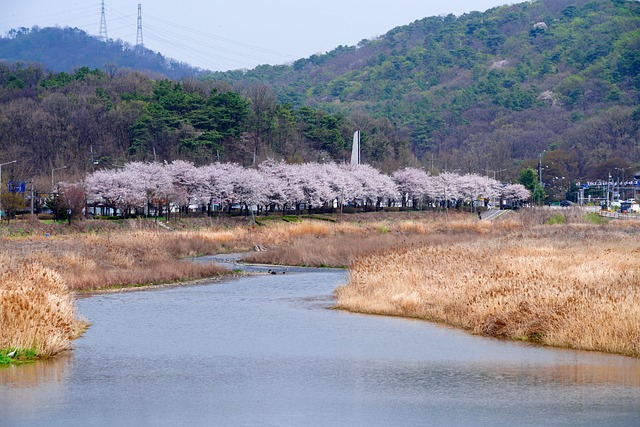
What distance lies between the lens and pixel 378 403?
20625mm

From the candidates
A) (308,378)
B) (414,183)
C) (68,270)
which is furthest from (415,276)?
(414,183)

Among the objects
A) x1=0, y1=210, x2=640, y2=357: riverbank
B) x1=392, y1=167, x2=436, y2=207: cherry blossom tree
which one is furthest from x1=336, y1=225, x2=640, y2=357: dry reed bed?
x1=392, y1=167, x2=436, y2=207: cherry blossom tree

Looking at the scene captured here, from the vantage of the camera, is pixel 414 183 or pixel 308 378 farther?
pixel 414 183

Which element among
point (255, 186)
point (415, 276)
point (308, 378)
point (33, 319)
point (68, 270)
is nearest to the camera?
point (308, 378)

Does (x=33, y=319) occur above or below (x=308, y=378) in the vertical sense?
above

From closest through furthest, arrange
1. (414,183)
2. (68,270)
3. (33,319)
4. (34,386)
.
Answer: (34,386), (33,319), (68,270), (414,183)

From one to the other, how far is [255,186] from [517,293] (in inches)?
2950

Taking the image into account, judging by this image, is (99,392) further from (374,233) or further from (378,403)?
(374,233)

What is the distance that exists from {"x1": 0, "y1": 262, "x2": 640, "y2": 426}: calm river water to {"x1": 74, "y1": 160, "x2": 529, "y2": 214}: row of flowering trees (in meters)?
61.4

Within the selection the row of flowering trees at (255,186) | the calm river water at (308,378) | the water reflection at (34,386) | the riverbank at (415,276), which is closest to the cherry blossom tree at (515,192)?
the row of flowering trees at (255,186)

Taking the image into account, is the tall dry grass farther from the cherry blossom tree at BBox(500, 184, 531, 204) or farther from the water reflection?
the cherry blossom tree at BBox(500, 184, 531, 204)

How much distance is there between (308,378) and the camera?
23375 mm

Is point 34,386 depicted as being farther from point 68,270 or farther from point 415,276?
point 68,270

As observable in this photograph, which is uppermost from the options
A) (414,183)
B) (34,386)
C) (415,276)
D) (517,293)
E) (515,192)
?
(414,183)
